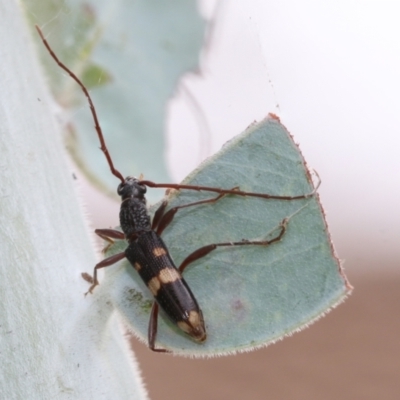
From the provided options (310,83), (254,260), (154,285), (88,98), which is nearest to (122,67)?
(88,98)

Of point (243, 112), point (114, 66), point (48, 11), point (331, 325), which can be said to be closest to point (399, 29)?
point (243, 112)

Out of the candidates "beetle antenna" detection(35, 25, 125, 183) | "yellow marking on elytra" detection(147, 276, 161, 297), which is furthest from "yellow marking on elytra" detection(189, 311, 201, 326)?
"beetle antenna" detection(35, 25, 125, 183)

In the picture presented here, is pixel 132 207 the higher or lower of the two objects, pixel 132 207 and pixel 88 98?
the lower

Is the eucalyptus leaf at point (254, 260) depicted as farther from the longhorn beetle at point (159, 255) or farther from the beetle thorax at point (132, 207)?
the beetle thorax at point (132, 207)

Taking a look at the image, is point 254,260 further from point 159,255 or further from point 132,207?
point 132,207

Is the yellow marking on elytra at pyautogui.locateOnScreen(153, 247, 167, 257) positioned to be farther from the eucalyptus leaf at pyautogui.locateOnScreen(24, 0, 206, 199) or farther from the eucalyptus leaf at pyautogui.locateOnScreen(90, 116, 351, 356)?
the eucalyptus leaf at pyautogui.locateOnScreen(24, 0, 206, 199)
